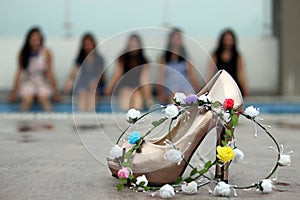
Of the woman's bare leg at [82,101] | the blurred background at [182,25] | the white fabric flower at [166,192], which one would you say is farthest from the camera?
the blurred background at [182,25]

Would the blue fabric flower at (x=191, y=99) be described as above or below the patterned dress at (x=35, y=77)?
below

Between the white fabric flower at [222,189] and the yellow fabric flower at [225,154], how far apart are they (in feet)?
0.21

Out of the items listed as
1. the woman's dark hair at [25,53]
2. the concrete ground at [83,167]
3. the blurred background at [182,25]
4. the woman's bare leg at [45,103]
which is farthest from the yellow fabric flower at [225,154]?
the blurred background at [182,25]

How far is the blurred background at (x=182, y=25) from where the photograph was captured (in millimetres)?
6828

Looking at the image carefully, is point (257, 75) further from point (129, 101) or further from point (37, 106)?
point (129, 101)

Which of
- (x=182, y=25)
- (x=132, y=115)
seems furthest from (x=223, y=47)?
(x=132, y=115)

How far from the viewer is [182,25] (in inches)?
270

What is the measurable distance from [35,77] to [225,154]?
478cm

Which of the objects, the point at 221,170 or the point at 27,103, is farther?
the point at 27,103

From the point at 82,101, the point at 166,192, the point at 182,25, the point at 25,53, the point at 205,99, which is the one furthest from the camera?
the point at 182,25

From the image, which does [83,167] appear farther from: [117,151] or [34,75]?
[34,75]

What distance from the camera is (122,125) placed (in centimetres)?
192

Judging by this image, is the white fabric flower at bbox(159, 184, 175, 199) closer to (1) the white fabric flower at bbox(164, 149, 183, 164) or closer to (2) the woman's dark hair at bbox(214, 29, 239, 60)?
(1) the white fabric flower at bbox(164, 149, 183, 164)

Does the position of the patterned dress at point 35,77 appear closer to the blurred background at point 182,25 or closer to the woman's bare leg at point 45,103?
the woman's bare leg at point 45,103
